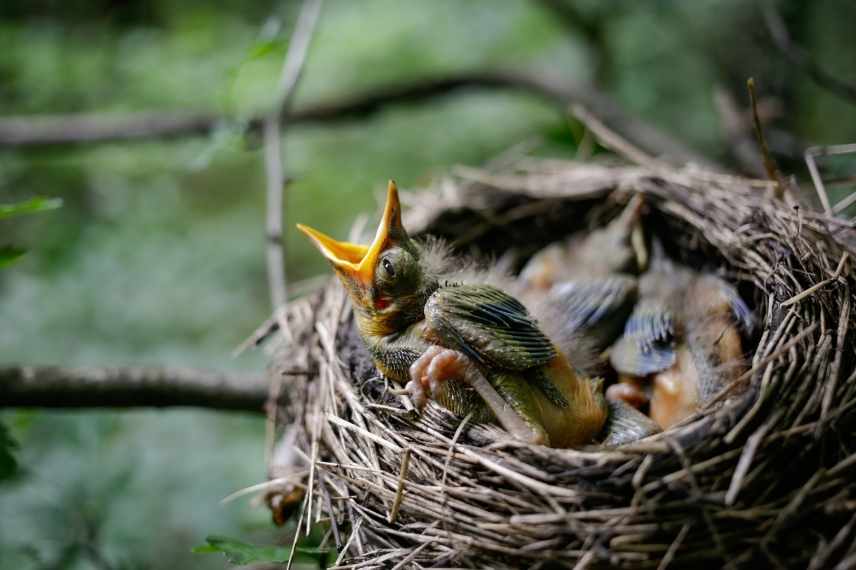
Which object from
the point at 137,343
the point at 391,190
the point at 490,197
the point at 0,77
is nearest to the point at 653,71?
the point at 490,197

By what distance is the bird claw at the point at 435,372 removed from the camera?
1135 millimetres

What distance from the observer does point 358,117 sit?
110 inches

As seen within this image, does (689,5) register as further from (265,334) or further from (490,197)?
(265,334)

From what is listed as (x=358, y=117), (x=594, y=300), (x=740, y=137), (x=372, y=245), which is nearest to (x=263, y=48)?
(x=372, y=245)

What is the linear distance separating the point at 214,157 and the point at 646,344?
4.86 feet

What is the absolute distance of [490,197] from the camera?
6.17 feet

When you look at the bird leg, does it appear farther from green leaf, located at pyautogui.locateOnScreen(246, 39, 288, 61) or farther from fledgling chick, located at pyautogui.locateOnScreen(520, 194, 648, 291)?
green leaf, located at pyautogui.locateOnScreen(246, 39, 288, 61)

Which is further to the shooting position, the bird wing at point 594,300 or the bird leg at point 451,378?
the bird wing at point 594,300

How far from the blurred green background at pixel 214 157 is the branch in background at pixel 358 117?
0.10 metres

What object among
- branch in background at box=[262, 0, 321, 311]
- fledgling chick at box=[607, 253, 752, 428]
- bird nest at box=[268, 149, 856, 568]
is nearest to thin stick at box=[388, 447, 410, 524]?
bird nest at box=[268, 149, 856, 568]

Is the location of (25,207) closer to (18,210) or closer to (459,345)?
(18,210)

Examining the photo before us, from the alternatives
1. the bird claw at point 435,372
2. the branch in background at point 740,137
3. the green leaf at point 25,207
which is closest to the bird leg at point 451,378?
the bird claw at point 435,372

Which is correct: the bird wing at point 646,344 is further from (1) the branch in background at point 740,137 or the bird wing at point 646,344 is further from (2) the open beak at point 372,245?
(1) the branch in background at point 740,137

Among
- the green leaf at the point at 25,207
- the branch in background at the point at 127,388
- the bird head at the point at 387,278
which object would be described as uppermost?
the green leaf at the point at 25,207
